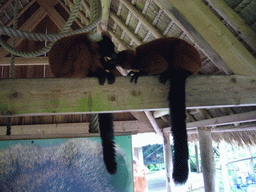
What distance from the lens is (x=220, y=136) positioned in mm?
4977

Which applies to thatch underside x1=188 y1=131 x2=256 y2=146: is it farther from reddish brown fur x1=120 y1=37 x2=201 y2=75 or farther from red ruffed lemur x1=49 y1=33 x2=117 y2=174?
red ruffed lemur x1=49 y1=33 x2=117 y2=174

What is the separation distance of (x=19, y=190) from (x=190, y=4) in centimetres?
210

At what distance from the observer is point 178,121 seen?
1.42 m

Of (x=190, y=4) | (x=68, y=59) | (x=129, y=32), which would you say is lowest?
(x=68, y=59)

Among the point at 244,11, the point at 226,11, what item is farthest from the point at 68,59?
the point at 244,11

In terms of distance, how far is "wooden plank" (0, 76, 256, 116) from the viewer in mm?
1354

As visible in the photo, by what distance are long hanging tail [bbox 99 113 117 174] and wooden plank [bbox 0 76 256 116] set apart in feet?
0.99

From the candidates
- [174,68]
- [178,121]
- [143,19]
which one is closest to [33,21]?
[143,19]

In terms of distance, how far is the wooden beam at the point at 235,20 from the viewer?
1.83 m

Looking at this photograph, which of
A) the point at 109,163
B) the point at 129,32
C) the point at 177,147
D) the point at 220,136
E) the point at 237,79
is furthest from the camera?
the point at 220,136

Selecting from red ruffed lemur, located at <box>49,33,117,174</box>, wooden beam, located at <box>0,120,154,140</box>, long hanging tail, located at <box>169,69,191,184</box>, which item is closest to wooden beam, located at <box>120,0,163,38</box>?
red ruffed lemur, located at <box>49,33,117,174</box>

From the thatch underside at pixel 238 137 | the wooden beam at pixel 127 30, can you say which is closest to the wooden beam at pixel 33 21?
the wooden beam at pixel 127 30

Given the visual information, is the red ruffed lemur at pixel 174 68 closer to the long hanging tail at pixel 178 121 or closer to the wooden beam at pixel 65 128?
the long hanging tail at pixel 178 121

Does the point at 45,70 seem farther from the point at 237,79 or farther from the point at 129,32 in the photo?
the point at 237,79
